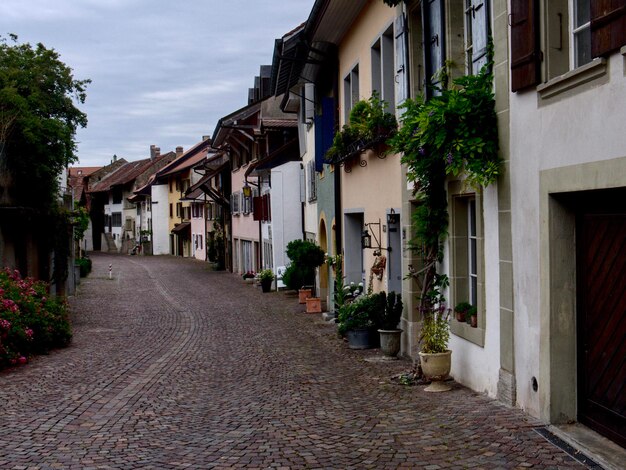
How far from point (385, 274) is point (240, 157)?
23.7 metres

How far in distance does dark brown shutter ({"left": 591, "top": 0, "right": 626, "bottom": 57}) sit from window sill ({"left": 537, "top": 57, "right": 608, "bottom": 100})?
0.30ft

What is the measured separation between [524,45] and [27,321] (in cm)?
976

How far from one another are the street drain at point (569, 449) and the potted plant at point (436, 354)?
93.0 inches

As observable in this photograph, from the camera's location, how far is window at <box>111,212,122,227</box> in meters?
76.2

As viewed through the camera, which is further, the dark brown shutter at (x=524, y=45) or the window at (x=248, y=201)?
the window at (x=248, y=201)

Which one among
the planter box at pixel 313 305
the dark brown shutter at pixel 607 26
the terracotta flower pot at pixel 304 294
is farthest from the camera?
the terracotta flower pot at pixel 304 294

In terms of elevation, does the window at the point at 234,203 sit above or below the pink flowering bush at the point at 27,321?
above

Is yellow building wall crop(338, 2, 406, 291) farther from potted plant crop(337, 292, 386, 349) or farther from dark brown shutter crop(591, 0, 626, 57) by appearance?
dark brown shutter crop(591, 0, 626, 57)

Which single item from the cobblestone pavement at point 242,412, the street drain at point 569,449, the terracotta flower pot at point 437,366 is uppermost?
the terracotta flower pot at point 437,366

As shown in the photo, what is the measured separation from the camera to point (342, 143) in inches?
607

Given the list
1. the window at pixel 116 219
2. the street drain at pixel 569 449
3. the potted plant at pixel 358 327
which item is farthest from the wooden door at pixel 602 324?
the window at pixel 116 219

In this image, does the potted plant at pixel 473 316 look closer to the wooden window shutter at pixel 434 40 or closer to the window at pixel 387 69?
the wooden window shutter at pixel 434 40

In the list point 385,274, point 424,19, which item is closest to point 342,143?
point 385,274

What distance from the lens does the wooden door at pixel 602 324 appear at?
6.01 meters
